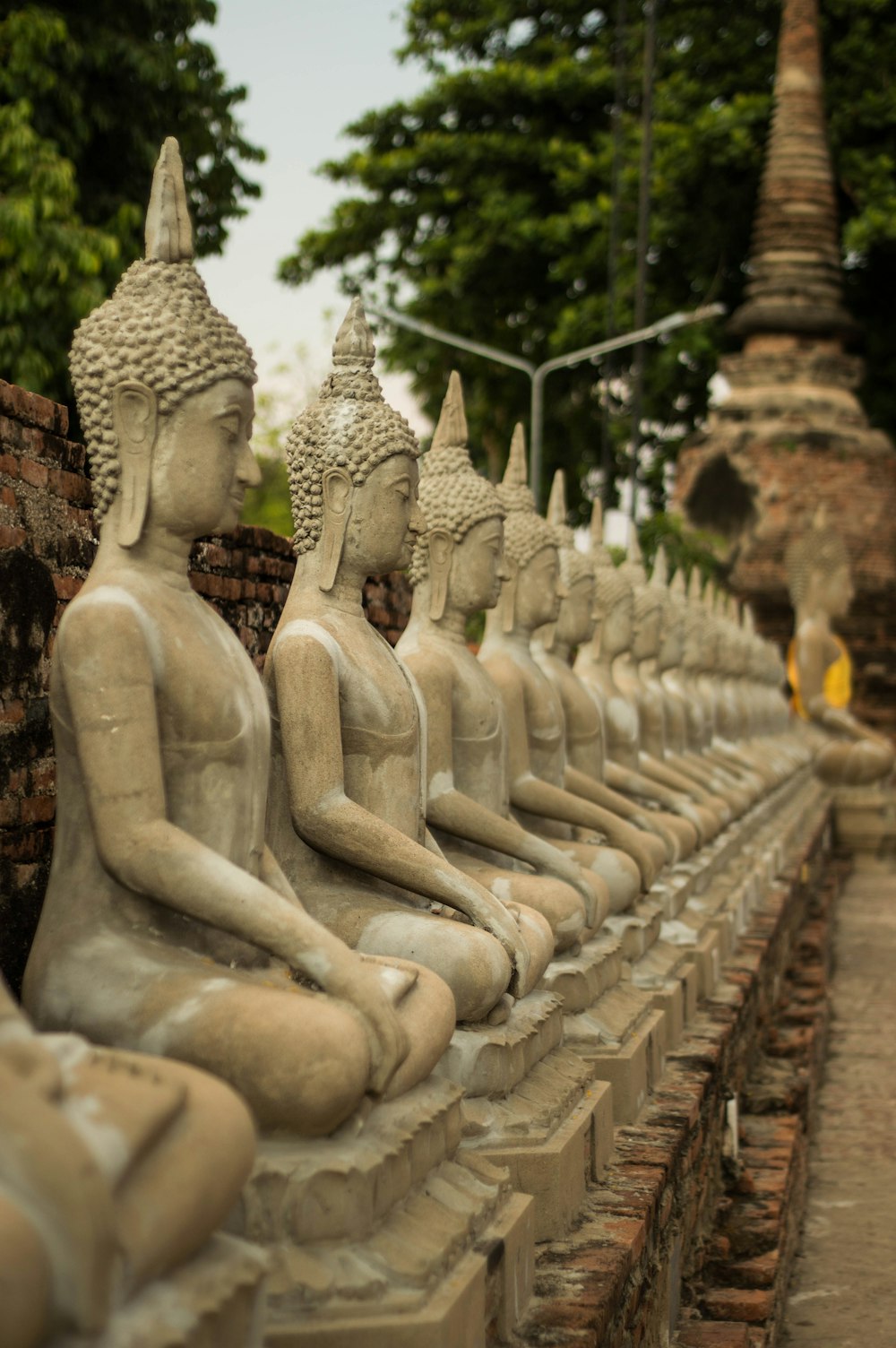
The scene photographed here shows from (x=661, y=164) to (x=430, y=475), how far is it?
18544 millimetres

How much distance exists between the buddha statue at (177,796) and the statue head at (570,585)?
3.62 metres

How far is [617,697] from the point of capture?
7766mm

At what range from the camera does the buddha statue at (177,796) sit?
2.72 meters

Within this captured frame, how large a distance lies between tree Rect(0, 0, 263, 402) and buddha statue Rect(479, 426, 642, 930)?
483 cm

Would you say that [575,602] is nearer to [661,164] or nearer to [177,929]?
[177,929]

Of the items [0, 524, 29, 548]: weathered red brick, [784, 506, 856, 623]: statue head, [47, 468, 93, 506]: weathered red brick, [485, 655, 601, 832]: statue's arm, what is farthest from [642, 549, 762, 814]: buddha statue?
[784, 506, 856, 623]: statue head

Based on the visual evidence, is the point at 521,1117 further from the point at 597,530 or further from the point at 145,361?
the point at 597,530

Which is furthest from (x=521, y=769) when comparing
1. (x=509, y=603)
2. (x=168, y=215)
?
(x=168, y=215)

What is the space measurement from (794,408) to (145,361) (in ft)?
67.4

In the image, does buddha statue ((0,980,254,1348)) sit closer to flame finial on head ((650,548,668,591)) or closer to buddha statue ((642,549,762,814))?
buddha statue ((642,549,762,814))

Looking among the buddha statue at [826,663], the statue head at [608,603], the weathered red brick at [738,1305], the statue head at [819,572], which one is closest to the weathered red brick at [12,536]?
the weathered red brick at [738,1305]

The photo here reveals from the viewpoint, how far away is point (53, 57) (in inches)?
449

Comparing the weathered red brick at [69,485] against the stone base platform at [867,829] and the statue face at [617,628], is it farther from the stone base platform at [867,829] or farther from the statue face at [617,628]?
the stone base platform at [867,829]

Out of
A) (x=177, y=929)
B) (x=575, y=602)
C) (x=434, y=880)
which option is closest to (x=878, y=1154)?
(x=575, y=602)
